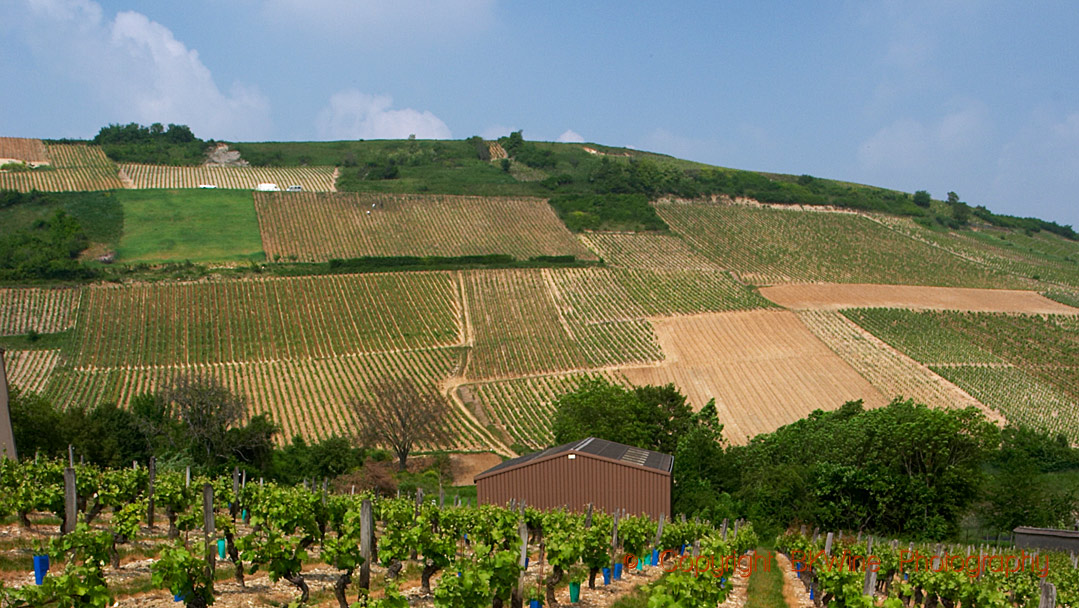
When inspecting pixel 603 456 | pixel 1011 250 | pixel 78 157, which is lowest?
pixel 603 456

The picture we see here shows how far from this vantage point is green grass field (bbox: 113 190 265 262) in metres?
80.1

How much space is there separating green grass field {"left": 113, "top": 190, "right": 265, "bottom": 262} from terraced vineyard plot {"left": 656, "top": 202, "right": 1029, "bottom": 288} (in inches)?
1849

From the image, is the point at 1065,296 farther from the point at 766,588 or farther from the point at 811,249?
the point at 766,588

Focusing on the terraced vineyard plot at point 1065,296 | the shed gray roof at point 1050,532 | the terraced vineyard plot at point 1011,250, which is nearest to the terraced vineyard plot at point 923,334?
the terraced vineyard plot at point 1065,296

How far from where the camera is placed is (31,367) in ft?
182

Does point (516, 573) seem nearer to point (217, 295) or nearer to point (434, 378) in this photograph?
point (434, 378)

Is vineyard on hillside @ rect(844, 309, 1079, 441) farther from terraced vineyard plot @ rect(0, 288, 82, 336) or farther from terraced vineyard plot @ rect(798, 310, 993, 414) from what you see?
terraced vineyard plot @ rect(0, 288, 82, 336)

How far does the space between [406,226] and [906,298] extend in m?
50.4

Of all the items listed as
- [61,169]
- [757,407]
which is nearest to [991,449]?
[757,407]

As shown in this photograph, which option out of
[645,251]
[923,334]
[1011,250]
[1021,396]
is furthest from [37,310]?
[1011,250]

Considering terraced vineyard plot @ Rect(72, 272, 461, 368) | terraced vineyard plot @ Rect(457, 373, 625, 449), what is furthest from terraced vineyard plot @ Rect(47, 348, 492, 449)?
terraced vineyard plot @ Rect(457, 373, 625, 449)

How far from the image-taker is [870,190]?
146m

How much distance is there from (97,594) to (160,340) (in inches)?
2157

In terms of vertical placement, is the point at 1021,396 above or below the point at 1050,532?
above
